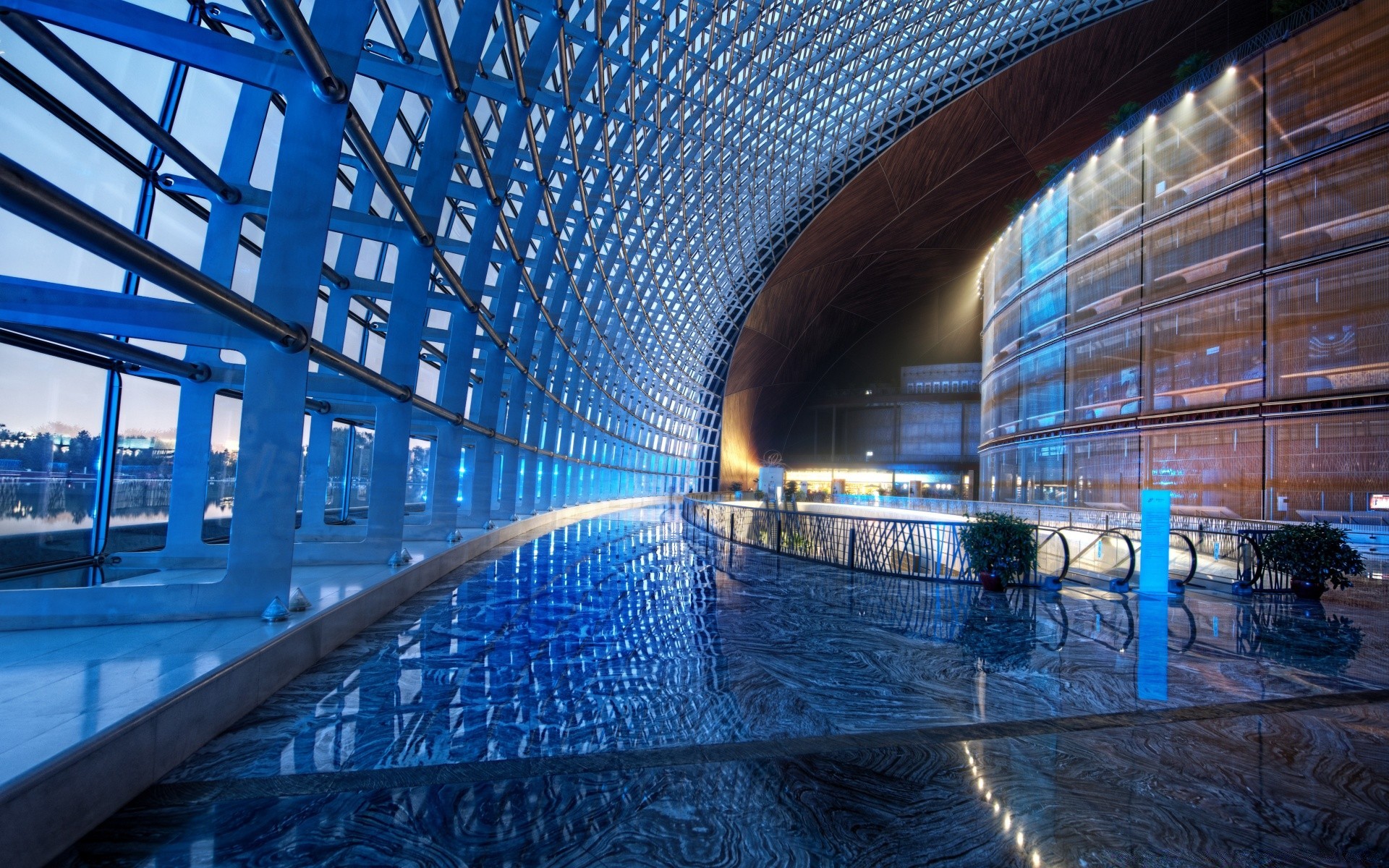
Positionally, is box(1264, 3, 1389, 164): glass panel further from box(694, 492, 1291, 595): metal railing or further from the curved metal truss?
the curved metal truss

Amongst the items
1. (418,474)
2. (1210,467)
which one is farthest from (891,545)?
(418,474)

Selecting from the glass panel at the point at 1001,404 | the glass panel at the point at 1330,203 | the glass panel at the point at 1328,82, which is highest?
the glass panel at the point at 1328,82

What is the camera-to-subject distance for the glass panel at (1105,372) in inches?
968

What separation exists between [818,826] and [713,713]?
1.61 meters

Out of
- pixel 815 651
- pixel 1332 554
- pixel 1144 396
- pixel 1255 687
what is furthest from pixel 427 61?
pixel 1144 396

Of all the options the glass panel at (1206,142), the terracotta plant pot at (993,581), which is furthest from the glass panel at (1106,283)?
the terracotta plant pot at (993,581)

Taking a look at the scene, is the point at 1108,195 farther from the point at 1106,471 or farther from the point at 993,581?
the point at 993,581

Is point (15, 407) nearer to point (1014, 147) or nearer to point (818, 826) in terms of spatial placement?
point (818, 826)

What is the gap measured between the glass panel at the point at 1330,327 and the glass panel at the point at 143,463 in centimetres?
2483

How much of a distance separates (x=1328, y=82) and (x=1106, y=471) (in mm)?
12932

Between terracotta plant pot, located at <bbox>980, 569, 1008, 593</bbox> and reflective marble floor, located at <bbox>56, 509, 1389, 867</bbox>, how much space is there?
2.69 m

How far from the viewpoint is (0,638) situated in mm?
4867

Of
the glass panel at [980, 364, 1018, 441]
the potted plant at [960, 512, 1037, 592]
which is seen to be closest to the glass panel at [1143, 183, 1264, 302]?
the glass panel at [980, 364, 1018, 441]

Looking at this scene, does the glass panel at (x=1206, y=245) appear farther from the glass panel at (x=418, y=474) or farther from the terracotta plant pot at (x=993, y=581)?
the glass panel at (x=418, y=474)
